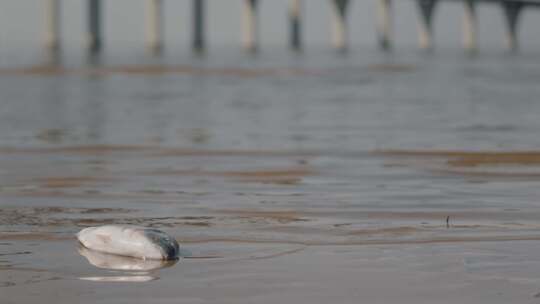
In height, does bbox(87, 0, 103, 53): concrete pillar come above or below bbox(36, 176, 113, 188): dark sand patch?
below

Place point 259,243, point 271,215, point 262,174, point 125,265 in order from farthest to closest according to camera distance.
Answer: point 262,174 → point 271,215 → point 259,243 → point 125,265

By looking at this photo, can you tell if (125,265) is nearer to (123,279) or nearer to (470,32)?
(123,279)

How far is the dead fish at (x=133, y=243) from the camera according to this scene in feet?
26.9

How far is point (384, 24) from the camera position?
184 metres

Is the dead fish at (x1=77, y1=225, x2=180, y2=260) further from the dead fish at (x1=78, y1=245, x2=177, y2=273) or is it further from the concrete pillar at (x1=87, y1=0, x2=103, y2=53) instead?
the concrete pillar at (x1=87, y1=0, x2=103, y2=53)

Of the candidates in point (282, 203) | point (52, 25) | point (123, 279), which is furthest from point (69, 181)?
point (52, 25)

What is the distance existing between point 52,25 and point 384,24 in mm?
57370

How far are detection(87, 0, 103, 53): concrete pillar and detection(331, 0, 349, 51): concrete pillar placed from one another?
3347 cm

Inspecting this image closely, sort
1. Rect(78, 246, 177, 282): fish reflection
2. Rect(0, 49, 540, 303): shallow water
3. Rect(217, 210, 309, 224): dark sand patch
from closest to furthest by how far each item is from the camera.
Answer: Rect(0, 49, 540, 303): shallow water
Rect(78, 246, 177, 282): fish reflection
Rect(217, 210, 309, 224): dark sand patch

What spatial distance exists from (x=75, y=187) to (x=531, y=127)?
12170mm

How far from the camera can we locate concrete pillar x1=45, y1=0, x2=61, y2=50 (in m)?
142

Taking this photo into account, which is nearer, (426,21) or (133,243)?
(133,243)

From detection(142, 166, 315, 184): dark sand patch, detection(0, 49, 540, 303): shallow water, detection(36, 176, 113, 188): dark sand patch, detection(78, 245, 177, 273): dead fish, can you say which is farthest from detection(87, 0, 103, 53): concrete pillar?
detection(78, 245, 177, 273): dead fish

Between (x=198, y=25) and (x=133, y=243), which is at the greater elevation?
(x=133, y=243)
